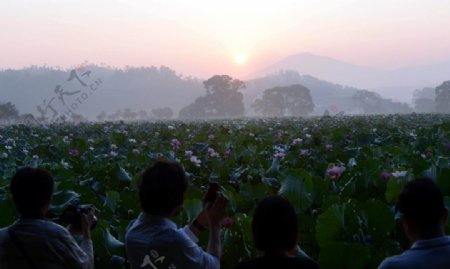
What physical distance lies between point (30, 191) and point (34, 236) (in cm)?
22

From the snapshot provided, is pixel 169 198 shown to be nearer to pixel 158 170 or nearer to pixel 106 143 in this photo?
pixel 158 170

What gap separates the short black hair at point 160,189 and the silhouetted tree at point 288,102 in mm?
90367

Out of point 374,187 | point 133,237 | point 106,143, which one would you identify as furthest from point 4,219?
point 106,143

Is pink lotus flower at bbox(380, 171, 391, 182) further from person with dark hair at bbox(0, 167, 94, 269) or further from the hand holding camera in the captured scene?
person with dark hair at bbox(0, 167, 94, 269)

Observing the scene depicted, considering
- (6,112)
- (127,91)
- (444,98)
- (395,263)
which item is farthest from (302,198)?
(127,91)

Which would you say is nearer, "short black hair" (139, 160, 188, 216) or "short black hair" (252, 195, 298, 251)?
"short black hair" (252, 195, 298, 251)

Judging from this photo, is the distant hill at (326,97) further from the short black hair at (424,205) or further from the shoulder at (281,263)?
the shoulder at (281,263)

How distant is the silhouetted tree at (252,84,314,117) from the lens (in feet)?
306

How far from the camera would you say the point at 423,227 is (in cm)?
221

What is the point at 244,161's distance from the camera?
6.36m

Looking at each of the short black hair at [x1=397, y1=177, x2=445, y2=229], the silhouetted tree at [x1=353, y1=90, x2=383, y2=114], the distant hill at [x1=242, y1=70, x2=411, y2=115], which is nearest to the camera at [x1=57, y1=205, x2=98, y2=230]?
the short black hair at [x1=397, y1=177, x2=445, y2=229]

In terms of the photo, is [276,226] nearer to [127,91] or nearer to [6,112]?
[6,112]

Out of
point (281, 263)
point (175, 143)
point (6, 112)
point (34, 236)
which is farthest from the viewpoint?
point (6, 112)

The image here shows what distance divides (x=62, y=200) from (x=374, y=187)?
7.54ft
